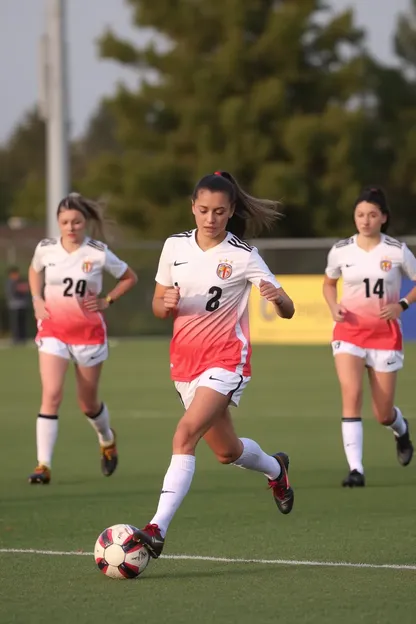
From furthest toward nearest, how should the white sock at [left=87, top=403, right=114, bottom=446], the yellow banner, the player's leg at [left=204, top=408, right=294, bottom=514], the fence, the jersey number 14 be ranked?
the fence → the yellow banner → the white sock at [left=87, top=403, right=114, bottom=446] → the jersey number 14 → the player's leg at [left=204, top=408, right=294, bottom=514]

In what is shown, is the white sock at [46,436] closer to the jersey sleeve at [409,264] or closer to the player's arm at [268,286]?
the jersey sleeve at [409,264]

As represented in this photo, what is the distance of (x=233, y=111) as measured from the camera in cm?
Result: 4675

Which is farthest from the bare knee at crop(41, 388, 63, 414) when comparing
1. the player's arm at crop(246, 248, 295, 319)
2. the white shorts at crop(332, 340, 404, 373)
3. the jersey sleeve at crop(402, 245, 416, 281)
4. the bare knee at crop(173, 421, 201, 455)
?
the bare knee at crop(173, 421, 201, 455)

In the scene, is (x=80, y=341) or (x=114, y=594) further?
(x=80, y=341)

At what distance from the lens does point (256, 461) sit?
8273 millimetres

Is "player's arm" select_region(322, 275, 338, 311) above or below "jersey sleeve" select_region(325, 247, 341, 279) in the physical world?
below

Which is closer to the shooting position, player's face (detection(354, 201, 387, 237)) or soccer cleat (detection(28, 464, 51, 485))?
player's face (detection(354, 201, 387, 237))

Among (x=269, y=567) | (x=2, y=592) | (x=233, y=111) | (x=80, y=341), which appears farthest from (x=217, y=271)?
(x=233, y=111)

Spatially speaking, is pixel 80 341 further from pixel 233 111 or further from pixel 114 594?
pixel 233 111

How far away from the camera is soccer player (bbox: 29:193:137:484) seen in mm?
10953

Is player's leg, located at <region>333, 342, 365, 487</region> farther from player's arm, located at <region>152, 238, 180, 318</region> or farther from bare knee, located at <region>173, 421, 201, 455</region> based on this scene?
bare knee, located at <region>173, 421, 201, 455</region>

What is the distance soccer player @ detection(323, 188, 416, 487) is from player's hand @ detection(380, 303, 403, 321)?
11mm

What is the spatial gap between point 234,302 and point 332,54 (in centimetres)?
4245

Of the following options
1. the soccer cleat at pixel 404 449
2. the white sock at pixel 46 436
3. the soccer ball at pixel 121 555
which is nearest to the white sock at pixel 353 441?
the soccer cleat at pixel 404 449
